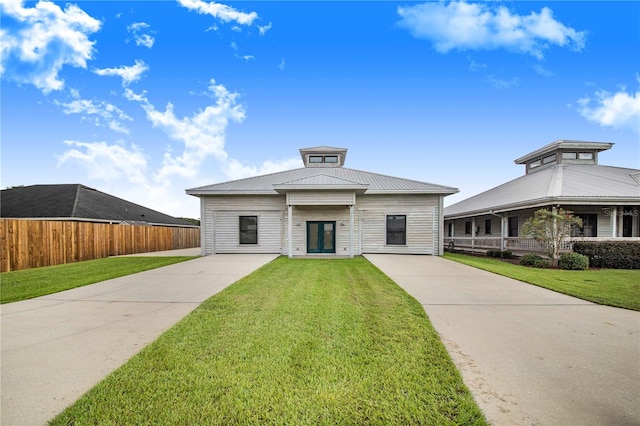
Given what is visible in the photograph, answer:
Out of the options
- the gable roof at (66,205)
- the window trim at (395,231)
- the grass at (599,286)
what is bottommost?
the grass at (599,286)

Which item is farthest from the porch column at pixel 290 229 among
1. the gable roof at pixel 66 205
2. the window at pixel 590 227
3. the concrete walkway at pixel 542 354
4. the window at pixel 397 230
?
the window at pixel 590 227

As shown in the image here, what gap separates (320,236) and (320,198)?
2.31m

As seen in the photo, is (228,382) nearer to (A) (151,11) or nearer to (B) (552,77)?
(A) (151,11)

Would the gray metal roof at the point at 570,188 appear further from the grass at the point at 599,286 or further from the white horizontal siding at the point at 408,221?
the grass at the point at 599,286

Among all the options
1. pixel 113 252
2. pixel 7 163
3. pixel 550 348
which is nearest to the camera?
pixel 550 348

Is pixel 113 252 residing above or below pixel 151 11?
below

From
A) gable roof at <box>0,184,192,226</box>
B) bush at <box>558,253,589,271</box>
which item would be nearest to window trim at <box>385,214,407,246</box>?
bush at <box>558,253,589,271</box>

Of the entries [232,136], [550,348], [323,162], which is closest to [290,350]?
[550,348]

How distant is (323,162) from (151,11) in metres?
12.3

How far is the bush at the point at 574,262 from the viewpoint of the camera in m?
10.5

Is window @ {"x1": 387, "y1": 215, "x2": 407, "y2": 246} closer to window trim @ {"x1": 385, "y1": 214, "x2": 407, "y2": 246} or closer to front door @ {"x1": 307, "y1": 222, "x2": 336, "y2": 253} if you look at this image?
window trim @ {"x1": 385, "y1": 214, "x2": 407, "y2": 246}

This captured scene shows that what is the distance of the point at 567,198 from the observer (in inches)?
484

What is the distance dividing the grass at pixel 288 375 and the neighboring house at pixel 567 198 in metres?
13.1

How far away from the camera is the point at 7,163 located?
13.1 metres
